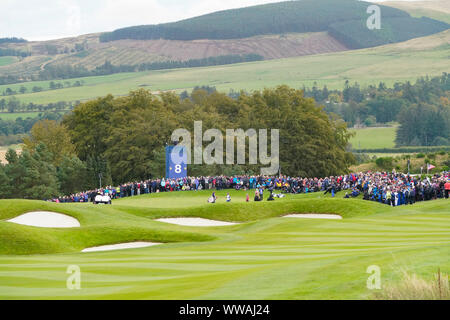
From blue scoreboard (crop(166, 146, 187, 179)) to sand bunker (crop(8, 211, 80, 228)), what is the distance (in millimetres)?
27922

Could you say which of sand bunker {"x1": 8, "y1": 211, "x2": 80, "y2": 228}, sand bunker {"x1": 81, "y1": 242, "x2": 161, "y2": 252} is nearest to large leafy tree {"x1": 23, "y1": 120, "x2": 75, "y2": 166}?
sand bunker {"x1": 8, "y1": 211, "x2": 80, "y2": 228}

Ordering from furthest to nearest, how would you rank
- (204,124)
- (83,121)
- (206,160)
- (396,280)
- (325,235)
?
(83,121)
(204,124)
(206,160)
(325,235)
(396,280)

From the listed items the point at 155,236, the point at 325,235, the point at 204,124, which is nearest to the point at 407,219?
the point at 325,235

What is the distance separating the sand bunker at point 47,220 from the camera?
1796 inches

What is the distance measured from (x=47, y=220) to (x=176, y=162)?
2951 cm

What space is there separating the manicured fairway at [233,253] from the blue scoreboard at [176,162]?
2132 cm

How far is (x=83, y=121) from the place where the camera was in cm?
→ 12400

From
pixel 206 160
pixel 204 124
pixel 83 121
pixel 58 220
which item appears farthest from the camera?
pixel 83 121

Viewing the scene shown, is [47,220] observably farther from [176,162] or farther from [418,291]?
[418,291]

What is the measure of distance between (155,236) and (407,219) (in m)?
14.2

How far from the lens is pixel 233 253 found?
2833 cm

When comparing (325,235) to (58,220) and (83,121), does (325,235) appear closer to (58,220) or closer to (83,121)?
(58,220)
